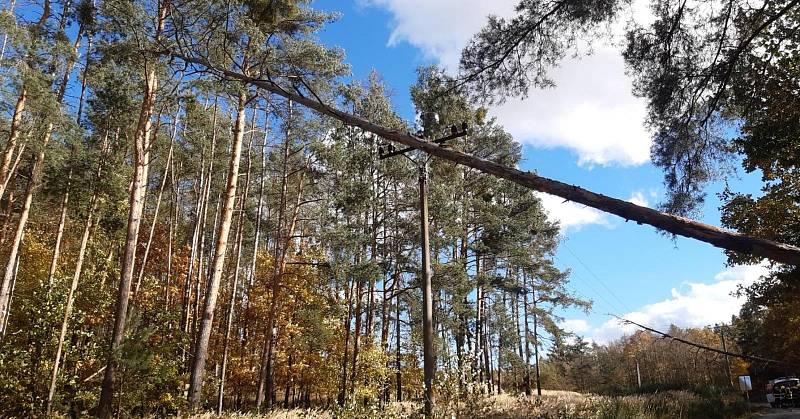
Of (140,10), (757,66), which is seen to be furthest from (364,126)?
(140,10)

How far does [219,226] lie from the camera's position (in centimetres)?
1416

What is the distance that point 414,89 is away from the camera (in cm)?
1584

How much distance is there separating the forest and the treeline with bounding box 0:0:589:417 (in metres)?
0.09

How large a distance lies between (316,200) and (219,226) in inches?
128

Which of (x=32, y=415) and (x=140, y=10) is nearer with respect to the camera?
(x=140, y=10)

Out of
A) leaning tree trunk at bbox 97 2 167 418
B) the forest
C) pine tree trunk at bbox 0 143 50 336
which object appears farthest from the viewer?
pine tree trunk at bbox 0 143 50 336

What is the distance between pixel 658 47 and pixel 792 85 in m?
2.68

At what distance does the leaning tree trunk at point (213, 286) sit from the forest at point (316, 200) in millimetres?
63

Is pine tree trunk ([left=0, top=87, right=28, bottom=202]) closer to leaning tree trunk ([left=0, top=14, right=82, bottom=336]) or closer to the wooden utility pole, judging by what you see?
leaning tree trunk ([left=0, top=14, right=82, bottom=336])

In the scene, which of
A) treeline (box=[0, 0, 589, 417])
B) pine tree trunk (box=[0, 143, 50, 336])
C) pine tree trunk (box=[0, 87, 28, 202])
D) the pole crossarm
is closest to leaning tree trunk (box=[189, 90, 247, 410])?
treeline (box=[0, 0, 589, 417])

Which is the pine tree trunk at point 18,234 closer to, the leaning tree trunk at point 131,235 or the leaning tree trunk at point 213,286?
the leaning tree trunk at point 131,235

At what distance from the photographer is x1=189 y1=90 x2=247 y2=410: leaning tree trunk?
9.40 metres

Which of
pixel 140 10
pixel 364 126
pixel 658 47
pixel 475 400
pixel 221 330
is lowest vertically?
pixel 475 400

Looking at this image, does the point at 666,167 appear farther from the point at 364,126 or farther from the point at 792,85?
the point at 364,126
